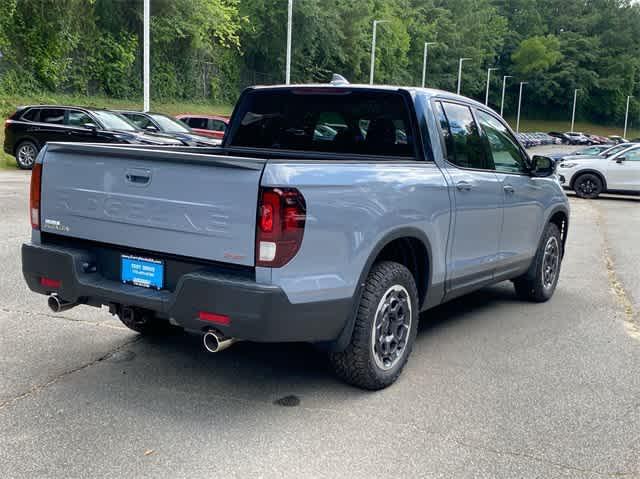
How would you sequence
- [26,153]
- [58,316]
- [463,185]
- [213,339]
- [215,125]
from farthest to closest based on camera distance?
[215,125] → [26,153] → [58,316] → [463,185] → [213,339]

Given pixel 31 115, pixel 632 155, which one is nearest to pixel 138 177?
pixel 31 115

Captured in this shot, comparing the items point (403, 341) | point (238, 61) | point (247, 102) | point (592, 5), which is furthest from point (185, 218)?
point (592, 5)

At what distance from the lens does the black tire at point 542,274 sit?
692 centimetres

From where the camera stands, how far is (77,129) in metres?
18.5

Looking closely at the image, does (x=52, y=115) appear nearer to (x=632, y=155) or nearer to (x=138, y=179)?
(x=632, y=155)

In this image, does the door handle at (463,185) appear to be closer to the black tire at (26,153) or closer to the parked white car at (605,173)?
the parked white car at (605,173)

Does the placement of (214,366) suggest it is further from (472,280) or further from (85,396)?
(472,280)

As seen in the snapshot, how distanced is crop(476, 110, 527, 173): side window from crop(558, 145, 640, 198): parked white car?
49.1 ft

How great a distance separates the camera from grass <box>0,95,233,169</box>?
94.1 feet

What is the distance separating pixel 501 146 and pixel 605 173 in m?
15.4

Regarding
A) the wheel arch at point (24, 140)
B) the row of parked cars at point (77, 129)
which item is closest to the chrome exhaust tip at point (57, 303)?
the row of parked cars at point (77, 129)

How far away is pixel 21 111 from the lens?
1947 centimetres

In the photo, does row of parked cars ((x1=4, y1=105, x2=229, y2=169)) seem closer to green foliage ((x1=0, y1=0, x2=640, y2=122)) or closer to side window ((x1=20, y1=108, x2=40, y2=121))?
side window ((x1=20, y1=108, x2=40, y2=121))

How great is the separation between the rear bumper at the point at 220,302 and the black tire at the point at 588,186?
18.1 metres
